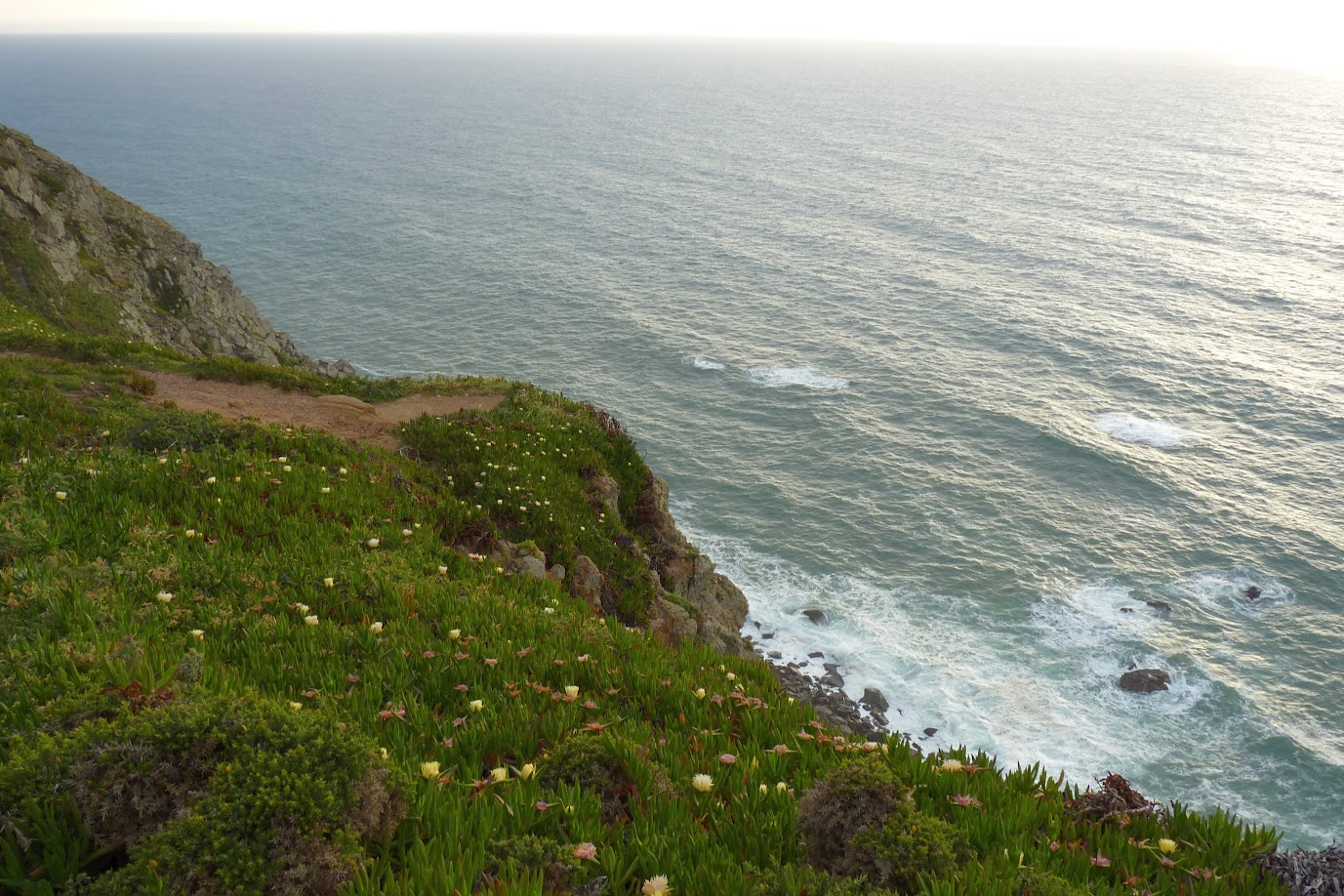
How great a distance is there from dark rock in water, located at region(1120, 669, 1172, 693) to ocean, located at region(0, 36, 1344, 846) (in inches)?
16.3

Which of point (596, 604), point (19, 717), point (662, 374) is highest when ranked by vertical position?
point (19, 717)

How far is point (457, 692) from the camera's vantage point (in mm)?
7715

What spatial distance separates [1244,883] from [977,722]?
1203 inches

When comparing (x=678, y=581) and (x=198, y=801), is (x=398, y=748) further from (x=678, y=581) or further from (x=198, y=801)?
(x=678, y=581)

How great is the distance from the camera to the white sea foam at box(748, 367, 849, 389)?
60.5 metres

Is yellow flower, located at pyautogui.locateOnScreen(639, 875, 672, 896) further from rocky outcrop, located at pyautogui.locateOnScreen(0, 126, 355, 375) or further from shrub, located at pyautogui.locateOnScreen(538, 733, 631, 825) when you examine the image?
rocky outcrop, located at pyautogui.locateOnScreen(0, 126, 355, 375)

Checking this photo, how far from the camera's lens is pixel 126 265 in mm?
45844

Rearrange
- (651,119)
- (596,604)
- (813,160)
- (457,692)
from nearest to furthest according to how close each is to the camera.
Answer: (457,692), (596,604), (813,160), (651,119)

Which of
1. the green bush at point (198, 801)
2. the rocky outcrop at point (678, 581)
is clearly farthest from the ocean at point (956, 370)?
the green bush at point (198, 801)

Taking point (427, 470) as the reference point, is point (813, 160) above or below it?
above

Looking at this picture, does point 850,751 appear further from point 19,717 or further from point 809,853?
point 19,717

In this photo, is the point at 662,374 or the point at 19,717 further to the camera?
the point at 662,374

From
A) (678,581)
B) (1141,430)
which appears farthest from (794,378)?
(678,581)

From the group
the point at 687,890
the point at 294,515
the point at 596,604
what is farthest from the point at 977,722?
the point at 687,890
